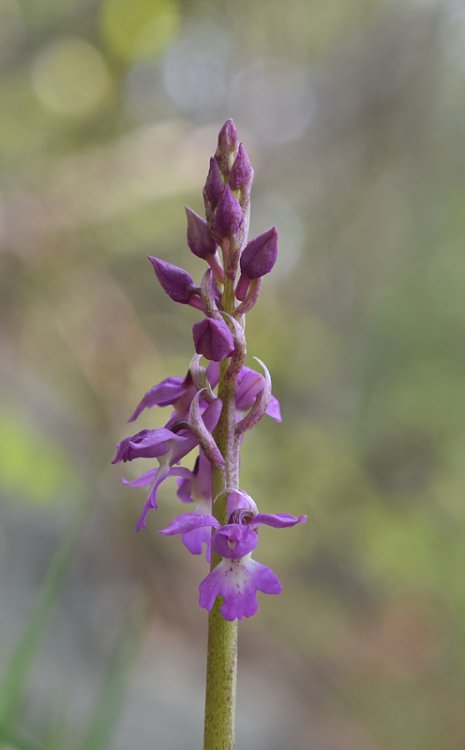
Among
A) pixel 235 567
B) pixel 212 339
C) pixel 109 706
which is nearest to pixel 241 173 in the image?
pixel 212 339

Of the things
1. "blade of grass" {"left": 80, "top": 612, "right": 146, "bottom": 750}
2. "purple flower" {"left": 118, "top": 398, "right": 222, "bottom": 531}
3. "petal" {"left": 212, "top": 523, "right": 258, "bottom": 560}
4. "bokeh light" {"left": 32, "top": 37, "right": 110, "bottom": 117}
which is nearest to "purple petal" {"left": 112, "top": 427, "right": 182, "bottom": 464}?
"purple flower" {"left": 118, "top": 398, "right": 222, "bottom": 531}

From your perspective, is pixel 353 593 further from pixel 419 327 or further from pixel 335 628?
pixel 419 327

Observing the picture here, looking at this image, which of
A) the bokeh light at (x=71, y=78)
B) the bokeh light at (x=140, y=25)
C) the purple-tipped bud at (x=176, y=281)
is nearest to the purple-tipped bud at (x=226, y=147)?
the purple-tipped bud at (x=176, y=281)

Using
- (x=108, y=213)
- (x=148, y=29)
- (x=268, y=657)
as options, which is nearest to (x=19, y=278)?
(x=108, y=213)

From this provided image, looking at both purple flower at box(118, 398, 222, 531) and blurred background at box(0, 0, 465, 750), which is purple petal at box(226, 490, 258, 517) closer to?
purple flower at box(118, 398, 222, 531)

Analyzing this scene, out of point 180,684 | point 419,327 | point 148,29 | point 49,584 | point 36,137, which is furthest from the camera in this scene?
point 419,327

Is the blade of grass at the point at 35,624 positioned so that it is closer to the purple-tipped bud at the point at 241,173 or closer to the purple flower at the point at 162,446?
the purple flower at the point at 162,446
